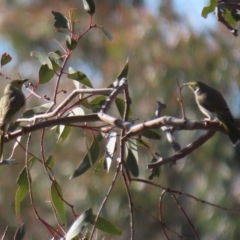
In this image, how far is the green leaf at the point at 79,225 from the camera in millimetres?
1700

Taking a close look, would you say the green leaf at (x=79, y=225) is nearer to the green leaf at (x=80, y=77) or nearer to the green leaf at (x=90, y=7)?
the green leaf at (x=80, y=77)

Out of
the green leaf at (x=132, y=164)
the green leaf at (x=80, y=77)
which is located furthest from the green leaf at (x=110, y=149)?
the green leaf at (x=80, y=77)

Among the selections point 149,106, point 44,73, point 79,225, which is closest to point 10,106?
point 44,73

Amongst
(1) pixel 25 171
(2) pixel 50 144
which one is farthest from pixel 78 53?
(1) pixel 25 171

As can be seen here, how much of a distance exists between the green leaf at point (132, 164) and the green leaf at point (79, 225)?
212 millimetres

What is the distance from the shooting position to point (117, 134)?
73.0 inches

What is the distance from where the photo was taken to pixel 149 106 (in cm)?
515

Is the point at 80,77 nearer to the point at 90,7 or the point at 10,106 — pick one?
the point at 90,7

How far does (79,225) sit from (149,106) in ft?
11.4

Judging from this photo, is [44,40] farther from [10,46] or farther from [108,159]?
[108,159]

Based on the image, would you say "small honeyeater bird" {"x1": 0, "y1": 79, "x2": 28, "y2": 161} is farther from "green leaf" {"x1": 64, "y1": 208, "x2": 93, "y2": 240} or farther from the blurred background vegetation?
the blurred background vegetation

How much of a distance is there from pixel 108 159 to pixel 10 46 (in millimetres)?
4536

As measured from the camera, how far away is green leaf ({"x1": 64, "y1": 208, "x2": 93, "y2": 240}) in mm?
1700

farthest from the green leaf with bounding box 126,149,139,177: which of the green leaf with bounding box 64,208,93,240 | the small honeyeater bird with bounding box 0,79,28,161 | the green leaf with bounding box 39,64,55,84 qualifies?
the small honeyeater bird with bounding box 0,79,28,161
